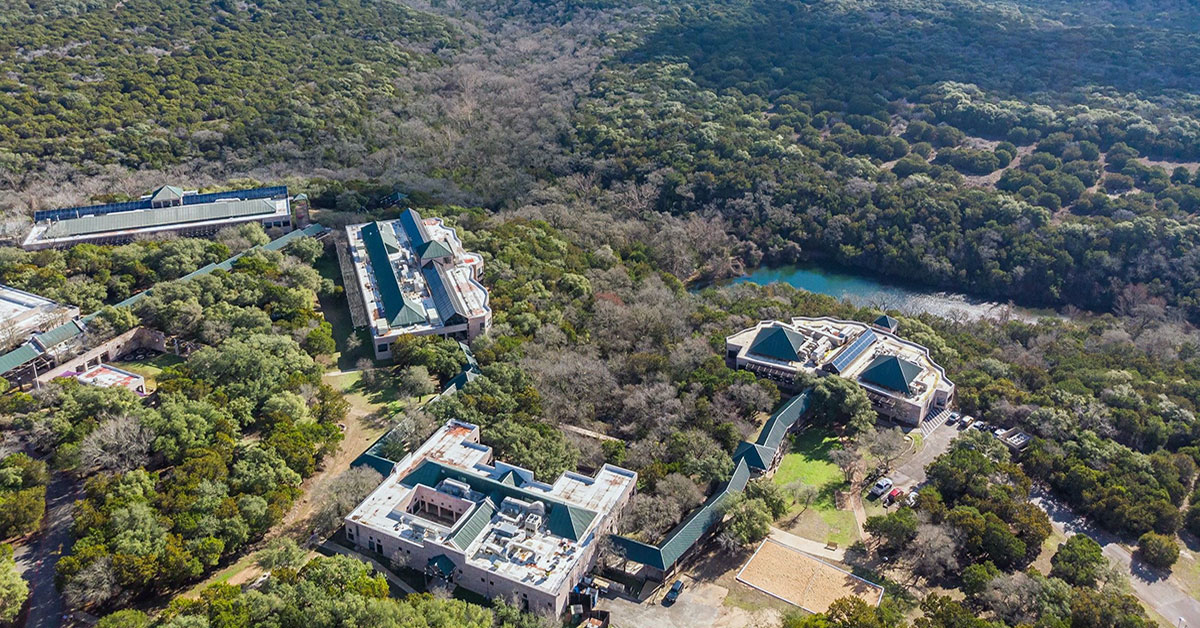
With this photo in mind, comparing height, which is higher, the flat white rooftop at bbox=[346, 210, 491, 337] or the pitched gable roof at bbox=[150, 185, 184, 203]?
the pitched gable roof at bbox=[150, 185, 184, 203]

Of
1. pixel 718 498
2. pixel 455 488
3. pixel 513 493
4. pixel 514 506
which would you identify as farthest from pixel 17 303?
pixel 718 498

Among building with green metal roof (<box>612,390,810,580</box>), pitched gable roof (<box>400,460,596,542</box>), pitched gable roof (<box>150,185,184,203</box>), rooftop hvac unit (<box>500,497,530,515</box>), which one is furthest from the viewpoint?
pitched gable roof (<box>150,185,184,203</box>)

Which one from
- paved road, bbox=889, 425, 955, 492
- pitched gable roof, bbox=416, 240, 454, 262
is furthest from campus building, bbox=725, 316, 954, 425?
pitched gable roof, bbox=416, 240, 454, 262

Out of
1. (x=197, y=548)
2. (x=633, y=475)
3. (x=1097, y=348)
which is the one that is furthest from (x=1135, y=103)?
(x=197, y=548)

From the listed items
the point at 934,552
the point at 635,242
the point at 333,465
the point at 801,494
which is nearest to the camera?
the point at 934,552

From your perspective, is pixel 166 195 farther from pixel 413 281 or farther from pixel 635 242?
pixel 635 242

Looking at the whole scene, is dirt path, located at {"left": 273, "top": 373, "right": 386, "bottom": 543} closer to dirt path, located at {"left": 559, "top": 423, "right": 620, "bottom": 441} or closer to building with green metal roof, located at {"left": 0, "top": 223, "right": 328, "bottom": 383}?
dirt path, located at {"left": 559, "top": 423, "right": 620, "bottom": 441}
